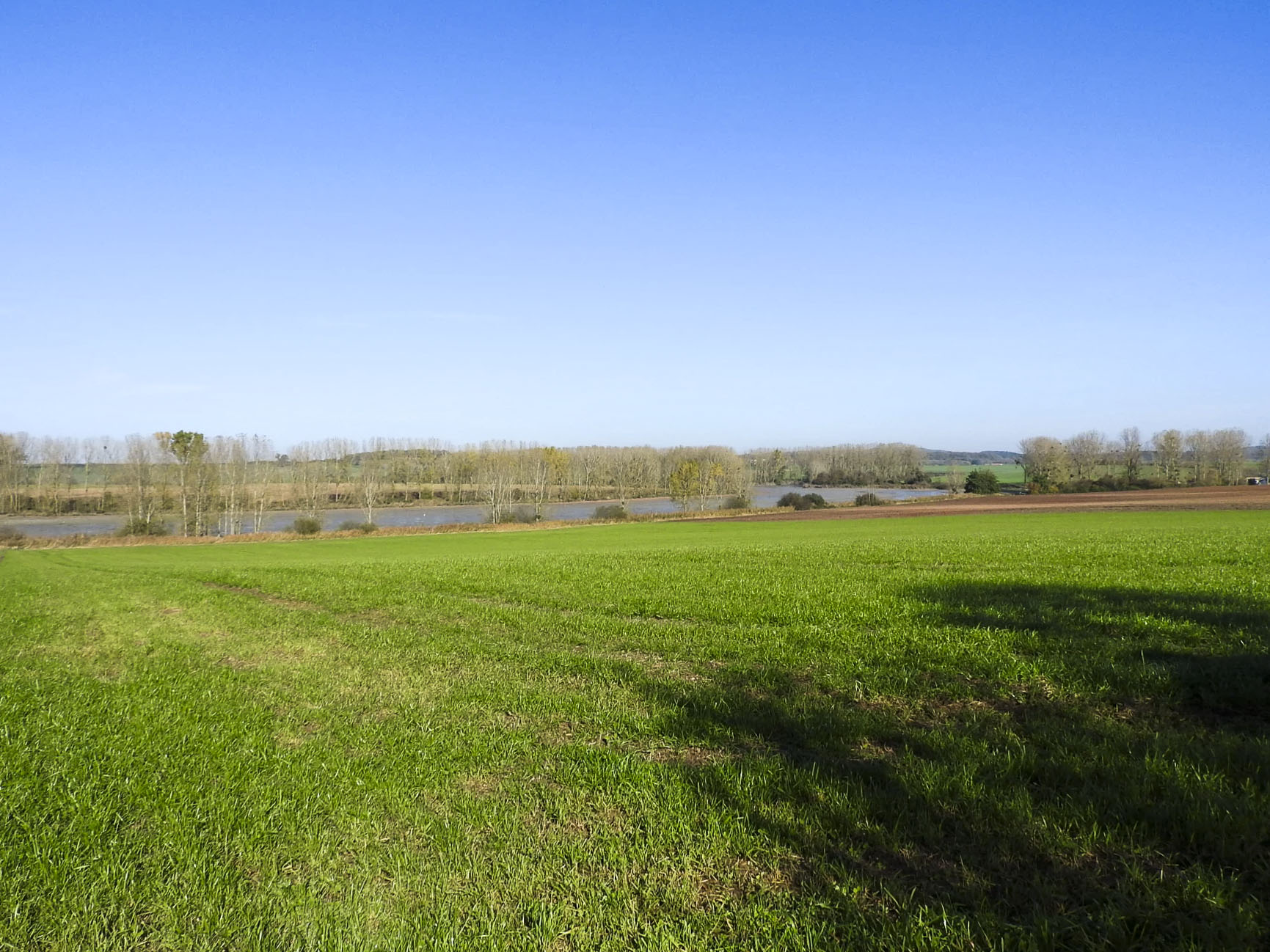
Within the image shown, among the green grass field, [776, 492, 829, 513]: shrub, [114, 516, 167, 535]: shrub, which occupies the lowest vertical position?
[114, 516, 167, 535]: shrub

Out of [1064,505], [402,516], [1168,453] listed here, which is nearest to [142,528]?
[402,516]

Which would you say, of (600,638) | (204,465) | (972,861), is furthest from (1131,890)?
(204,465)

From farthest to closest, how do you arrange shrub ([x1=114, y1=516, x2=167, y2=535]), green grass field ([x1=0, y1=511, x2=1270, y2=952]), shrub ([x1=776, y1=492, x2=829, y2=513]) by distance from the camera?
shrub ([x1=776, y1=492, x2=829, y2=513])
shrub ([x1=114, y1=516, x2=167, y2=535])
green grass field ([x1=0, y1=511, x2=1270, y2=952])

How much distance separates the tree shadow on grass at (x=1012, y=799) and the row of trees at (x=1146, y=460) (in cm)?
11845

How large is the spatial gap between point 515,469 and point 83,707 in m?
128

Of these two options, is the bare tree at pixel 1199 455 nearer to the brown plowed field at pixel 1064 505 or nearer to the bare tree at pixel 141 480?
the brown plowed field at pixel 1064 505

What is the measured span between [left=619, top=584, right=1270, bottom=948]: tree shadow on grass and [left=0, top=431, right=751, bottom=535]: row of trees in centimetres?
9006

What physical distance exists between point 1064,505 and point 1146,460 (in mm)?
115067

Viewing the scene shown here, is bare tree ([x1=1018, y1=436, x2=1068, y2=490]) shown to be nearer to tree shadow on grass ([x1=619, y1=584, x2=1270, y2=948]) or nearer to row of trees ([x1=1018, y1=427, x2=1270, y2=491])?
row of trees ([x1=1018, y1=427, x2=1270, y2=491])

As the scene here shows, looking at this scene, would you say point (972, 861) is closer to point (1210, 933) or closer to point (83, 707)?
point (1210, 933)

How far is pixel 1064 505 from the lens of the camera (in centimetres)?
7119

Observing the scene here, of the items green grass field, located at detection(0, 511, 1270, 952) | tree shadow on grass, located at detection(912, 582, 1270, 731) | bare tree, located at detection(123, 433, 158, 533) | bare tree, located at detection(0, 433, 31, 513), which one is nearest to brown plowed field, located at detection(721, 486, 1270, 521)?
tree shadow on grass, located at detection(912, 582, 1270, 731)

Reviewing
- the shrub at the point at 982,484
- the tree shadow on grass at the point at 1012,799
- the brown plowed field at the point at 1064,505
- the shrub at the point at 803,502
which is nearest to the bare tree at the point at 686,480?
the shrub at the point at 803,502

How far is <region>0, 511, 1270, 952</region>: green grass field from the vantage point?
12.1ft
